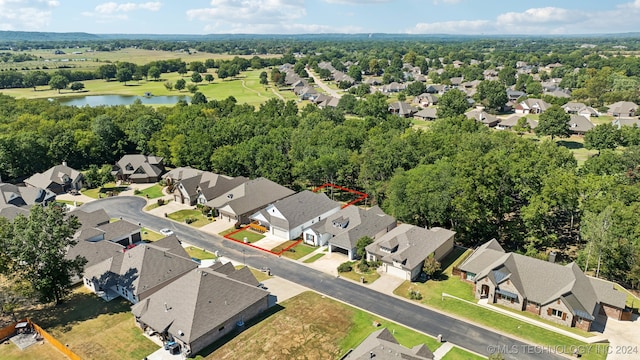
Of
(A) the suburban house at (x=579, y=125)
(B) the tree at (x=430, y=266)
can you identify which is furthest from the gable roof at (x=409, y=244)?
(A) the suburban house at (x=579, y=125)

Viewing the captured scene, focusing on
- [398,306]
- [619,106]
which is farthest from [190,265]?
[619,106]

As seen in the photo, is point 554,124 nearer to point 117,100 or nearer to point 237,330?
point 237,330

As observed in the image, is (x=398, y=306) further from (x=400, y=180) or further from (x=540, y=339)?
(x=400, y=180)

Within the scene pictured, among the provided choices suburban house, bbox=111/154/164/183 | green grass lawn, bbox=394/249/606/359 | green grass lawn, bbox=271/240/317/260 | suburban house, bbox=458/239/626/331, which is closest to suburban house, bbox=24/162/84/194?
suburban house, bbox=111/154/164/183

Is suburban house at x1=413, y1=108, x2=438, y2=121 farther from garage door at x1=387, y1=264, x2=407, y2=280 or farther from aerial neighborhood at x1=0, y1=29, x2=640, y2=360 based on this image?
garage door at x1=387, y1=264, x2=407, y2=280

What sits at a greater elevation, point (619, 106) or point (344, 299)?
point (619, 106)
